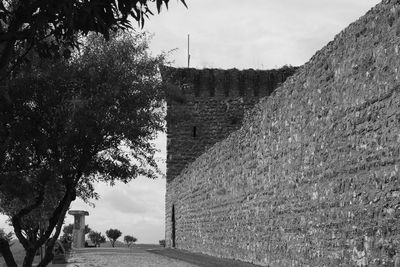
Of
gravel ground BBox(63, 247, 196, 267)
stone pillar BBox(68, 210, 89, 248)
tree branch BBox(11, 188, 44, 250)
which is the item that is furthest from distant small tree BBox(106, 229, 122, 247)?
tree branch BBox(11, 188, 44, 250)

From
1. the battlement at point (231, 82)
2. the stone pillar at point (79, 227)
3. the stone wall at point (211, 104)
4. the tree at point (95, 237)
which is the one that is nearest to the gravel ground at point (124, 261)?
the stone wall at point (211, 104)

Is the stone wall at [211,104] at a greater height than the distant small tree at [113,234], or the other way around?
the stone wall at [211,104]

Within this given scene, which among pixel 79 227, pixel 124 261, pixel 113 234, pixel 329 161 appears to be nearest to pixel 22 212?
pixel 329 161

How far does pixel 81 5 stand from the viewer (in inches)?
182

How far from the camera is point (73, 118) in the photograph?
10.2 metres

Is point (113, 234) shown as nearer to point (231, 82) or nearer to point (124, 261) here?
point (231, 82)

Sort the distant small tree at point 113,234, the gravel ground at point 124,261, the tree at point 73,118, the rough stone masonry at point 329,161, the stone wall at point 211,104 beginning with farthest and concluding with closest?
1. the distant small tree at point 113,234
2. the stone wall at point 211,104
3. the gravel ground at point 124,261
4. the tree at point 73,118
5. the rough stone masonry at point 329,161

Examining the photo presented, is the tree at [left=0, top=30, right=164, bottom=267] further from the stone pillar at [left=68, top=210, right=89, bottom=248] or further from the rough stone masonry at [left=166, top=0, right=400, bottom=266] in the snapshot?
the stone pillar at [left=68, top=210, right=89, bottom=248]

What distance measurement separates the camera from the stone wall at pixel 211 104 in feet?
102

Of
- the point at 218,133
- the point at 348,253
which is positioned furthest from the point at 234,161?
the point at 218,133

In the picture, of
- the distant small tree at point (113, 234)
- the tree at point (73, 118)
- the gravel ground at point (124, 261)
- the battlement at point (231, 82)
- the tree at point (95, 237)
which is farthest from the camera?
the distant small tree at point (113, 234)

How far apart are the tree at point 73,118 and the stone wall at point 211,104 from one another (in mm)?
18461

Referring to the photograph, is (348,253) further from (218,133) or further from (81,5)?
(218,133)

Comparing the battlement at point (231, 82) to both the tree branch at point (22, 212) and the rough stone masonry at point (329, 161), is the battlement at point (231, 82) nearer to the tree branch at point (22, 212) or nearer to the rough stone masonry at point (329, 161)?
Answer: the rough stone masonry at point (329, 161)
